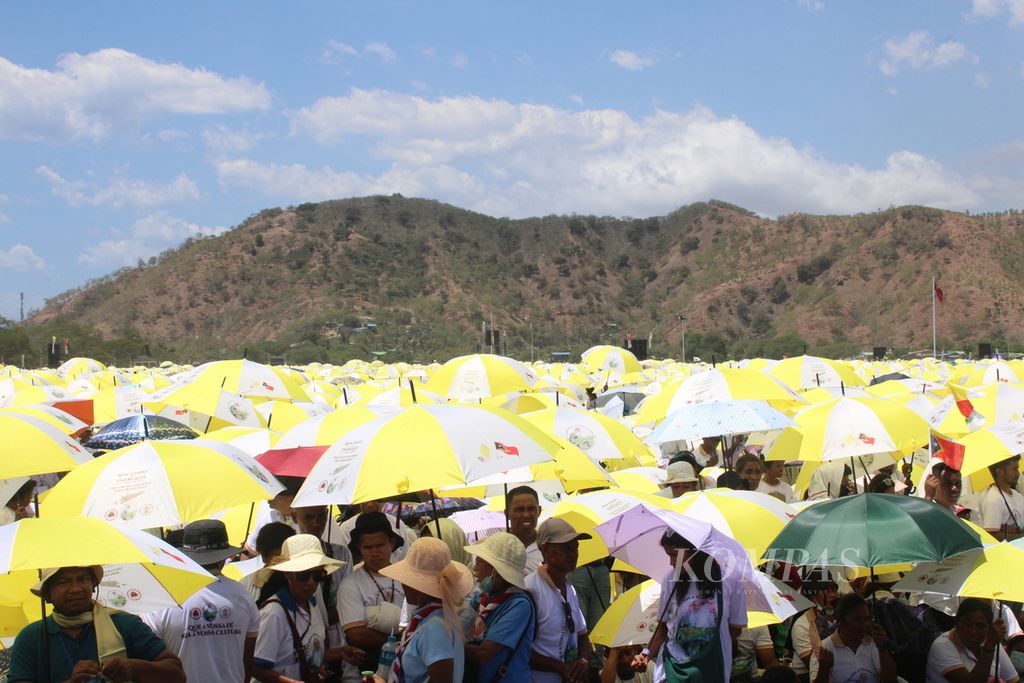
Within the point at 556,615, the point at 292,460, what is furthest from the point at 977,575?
the point at 292,460

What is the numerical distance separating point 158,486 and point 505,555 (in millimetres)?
1978

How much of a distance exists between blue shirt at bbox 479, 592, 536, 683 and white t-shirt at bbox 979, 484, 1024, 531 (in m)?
3.83

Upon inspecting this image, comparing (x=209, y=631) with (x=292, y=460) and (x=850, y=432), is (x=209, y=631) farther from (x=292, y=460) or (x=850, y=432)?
(x=850, y=432)

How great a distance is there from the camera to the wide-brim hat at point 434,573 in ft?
14.1

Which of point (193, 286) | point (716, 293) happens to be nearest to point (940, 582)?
point (716, 293)

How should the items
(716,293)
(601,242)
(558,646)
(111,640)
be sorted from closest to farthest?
(111,640) < (558,646) < (716,293) < (601,242)

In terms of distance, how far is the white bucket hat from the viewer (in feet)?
14.9

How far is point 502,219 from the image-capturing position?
13538 centimetres

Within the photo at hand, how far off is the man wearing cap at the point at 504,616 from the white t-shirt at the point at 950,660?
195 centimetres

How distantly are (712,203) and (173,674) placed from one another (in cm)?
13213

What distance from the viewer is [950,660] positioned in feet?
17.1

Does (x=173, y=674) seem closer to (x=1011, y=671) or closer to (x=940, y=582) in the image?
(x=940, y=582)

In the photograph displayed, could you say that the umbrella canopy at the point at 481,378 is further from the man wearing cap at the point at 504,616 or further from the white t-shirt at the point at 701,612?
the man wearing cap at the point at 504,616

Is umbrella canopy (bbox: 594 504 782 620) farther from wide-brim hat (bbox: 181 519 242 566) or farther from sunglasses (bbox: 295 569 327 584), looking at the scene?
wide-brim hat (bbox: 181 519 242 566)
